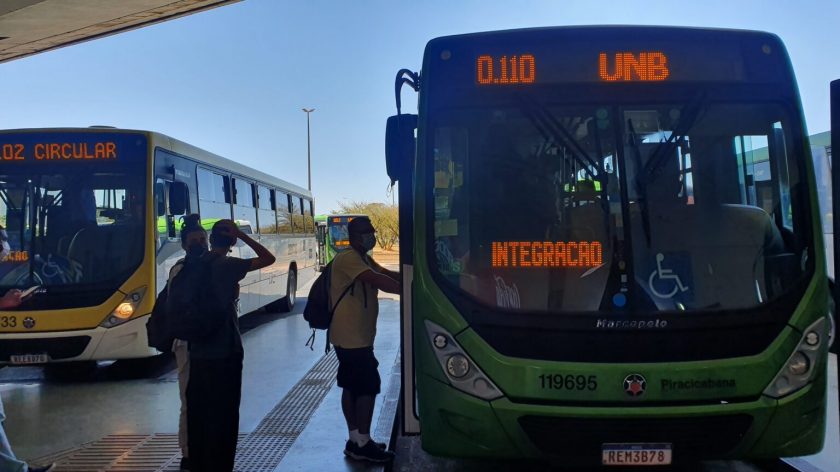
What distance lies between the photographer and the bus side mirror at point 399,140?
14.6ft

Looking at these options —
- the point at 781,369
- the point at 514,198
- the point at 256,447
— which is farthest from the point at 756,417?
Answer: the point at 256,447

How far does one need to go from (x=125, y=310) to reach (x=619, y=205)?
632 cm

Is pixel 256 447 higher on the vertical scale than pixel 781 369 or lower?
lower

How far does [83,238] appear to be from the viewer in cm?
805

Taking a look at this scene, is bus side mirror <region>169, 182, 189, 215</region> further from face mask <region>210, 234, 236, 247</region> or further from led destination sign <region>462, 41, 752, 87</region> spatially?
led destination sign <region>462, 41, 752, 87</region>

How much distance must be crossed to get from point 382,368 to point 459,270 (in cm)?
500

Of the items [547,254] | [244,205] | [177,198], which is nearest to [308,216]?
[244,205]

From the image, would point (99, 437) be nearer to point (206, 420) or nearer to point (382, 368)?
point (206, 420)

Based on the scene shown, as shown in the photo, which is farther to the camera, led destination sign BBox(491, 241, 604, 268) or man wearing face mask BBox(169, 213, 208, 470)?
man wearing face mask BBox(169, 213, 208, 470)

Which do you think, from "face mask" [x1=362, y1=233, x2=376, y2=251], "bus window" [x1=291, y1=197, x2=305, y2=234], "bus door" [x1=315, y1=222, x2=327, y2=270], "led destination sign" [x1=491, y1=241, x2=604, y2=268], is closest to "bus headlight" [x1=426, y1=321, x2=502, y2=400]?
"led destination sign" [x1=491, y1=241, x2=604, y2=268]

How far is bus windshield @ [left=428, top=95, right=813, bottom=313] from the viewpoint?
12.9 ft

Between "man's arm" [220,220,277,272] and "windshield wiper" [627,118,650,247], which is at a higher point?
"windshield wiper" [627,118,650,247]

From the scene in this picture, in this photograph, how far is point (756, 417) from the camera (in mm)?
3752

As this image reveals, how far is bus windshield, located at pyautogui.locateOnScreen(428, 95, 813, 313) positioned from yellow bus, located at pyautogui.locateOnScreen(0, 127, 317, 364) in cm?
542
